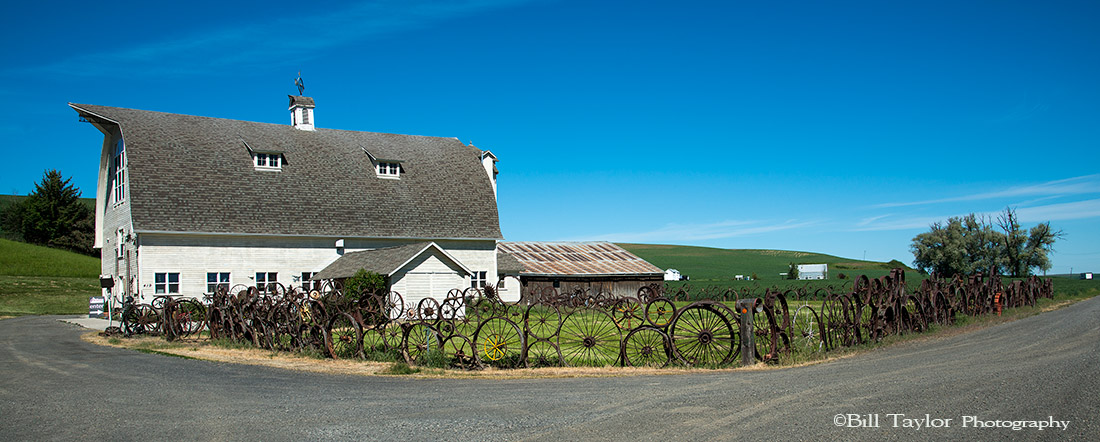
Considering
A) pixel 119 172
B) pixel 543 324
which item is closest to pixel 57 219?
pixel 119 172

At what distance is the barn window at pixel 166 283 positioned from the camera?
26.6 meters

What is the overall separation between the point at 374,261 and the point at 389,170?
7.36 metres

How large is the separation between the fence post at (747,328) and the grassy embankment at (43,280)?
34398mm

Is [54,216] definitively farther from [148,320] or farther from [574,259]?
[148,320]

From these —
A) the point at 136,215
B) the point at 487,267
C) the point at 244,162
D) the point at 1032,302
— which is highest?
the point at 244,162

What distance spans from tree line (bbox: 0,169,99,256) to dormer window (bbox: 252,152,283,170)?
47528 millimetres

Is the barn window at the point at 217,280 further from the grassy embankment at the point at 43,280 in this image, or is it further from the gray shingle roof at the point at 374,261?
the grassy embankment at the point at 43,280

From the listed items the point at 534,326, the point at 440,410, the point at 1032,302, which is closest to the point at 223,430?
the point at 440,410

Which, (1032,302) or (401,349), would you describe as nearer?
(401,349)

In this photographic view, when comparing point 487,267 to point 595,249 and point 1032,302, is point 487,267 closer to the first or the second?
point 595,249

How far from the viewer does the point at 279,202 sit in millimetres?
29719

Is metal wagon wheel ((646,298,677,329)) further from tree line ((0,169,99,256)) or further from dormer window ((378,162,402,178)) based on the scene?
tree line ((0,169,99,256))

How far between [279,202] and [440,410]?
2387cm

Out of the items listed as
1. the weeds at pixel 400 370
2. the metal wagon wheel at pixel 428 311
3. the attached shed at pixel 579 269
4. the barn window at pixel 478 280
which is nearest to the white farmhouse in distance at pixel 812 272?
the attached shed at pixel 579 269
